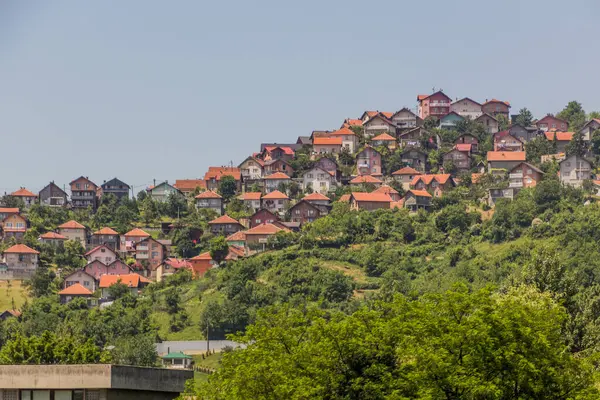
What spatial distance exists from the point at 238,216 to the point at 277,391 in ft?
354

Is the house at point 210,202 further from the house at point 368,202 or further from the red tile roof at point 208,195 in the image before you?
the house at point 368,202

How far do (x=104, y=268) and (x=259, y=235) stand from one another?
14.7 meters

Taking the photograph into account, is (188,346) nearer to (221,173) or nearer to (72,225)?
(72,225)

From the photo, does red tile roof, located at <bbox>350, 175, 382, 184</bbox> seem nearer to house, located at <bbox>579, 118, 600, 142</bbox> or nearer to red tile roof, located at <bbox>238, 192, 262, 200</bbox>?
red tile roof, located at <bbox>238, 192, 262, 200</bbox>

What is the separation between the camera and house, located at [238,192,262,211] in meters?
154

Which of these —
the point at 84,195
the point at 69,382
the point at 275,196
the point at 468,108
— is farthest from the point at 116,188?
the point at 69,382

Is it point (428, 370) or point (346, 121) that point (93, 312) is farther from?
point (428, 370)

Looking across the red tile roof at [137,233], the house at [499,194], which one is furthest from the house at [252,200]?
the house at [499,194]

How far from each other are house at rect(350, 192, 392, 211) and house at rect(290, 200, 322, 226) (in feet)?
12.6

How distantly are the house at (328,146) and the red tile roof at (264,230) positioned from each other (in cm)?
2100

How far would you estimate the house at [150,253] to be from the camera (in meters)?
145

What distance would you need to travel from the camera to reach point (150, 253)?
145 m

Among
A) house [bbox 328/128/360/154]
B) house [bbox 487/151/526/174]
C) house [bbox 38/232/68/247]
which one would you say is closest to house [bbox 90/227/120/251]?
house [bbox 38/232/68/247]

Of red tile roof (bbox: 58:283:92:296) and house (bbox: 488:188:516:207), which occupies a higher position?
house (bbox: 488:188:516:207)
